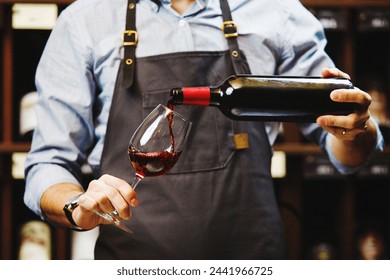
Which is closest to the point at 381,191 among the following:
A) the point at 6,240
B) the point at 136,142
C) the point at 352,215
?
the point at 352,215

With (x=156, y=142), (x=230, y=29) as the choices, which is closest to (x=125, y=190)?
(x=156, y=142)

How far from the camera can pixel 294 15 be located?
148 centimetres

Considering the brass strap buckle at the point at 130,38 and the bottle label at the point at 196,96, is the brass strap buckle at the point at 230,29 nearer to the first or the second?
the brass strap buckle at the point at 130,38

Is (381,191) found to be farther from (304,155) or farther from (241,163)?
(241,163)

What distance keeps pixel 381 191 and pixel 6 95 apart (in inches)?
53.5

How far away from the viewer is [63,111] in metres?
1.38

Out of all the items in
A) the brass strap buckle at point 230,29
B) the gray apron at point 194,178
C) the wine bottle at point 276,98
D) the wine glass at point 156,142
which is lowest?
the gray apron at point 194,178

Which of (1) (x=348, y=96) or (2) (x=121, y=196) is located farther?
(1) (x=348, y=96)

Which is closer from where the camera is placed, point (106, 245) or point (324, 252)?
point (106, 245)

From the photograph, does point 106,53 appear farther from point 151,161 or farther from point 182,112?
point 151,161

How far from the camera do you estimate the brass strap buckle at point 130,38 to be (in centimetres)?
138

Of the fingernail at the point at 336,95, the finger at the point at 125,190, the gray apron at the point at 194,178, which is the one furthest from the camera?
the gray apron at the point at 194,178

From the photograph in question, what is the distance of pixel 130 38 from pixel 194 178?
32cm

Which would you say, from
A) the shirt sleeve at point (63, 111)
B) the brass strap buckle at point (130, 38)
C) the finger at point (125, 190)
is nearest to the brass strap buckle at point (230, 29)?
the brass strap buckle at point (130, 38)
